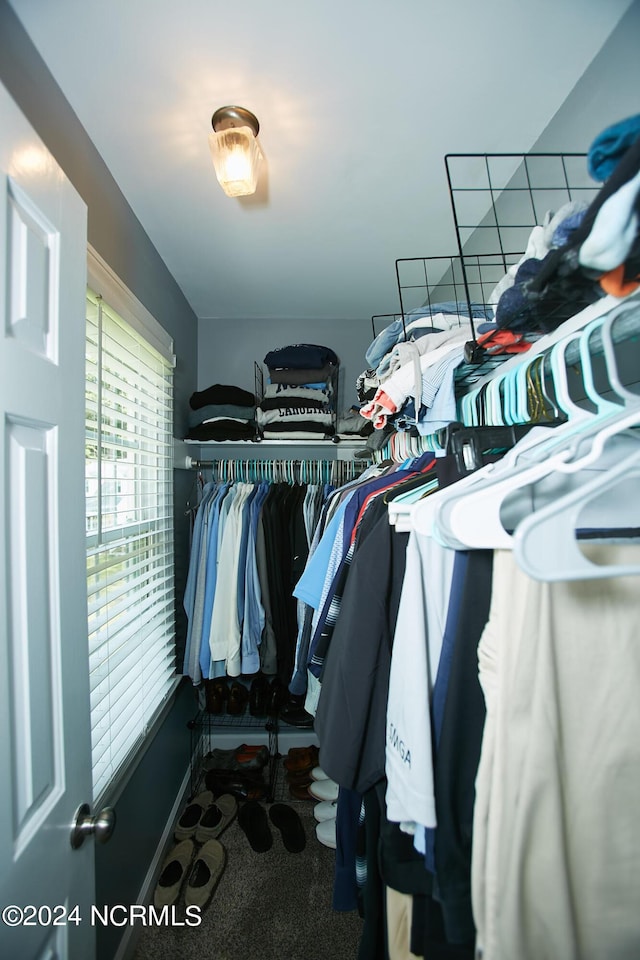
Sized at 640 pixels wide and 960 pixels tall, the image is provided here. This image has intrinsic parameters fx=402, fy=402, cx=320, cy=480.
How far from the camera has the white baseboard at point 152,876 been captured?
1.31 metres

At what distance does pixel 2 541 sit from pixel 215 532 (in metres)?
1.38

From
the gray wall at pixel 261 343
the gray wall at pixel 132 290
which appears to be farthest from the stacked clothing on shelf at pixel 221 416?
the gray wall at pixel 261 343

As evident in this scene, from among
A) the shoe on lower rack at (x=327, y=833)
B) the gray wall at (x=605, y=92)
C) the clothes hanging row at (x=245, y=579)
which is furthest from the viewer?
the clothes hanging row at (x=245, y=579)

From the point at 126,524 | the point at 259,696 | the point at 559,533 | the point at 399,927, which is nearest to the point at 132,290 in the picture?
the point at 126,524

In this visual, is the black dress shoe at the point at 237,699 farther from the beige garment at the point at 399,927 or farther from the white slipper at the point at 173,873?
the beige garment at the point at 399,927

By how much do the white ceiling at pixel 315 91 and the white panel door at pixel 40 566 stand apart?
48 cm

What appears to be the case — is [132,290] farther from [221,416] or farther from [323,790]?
[323,790]

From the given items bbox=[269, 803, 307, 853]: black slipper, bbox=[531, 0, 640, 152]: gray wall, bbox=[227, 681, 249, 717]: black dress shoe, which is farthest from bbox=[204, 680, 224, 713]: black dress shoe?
bbox=[531, 0, 640, 152]: gray wall

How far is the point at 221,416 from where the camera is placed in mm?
2176

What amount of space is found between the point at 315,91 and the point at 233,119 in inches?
9.1

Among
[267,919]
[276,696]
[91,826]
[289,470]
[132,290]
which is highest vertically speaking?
[132,290]

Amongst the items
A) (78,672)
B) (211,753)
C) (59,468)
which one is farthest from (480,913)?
(211,753)

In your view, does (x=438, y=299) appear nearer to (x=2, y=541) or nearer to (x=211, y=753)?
(x=2, y=541)

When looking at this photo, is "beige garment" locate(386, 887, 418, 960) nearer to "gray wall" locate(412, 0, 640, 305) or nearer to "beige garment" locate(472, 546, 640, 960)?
"beige garment" locate(472, 546, 640, 960)
